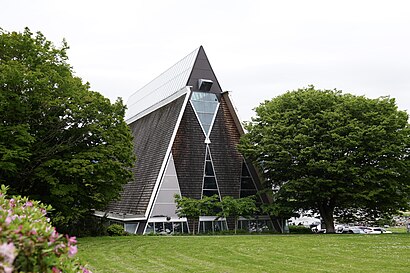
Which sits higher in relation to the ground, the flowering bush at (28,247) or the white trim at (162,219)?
the white trim at (162,219)

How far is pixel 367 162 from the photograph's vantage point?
29250mm

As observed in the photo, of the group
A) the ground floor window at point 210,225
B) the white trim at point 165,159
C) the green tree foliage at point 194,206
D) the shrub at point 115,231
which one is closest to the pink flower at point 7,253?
the shrub at point 115,231

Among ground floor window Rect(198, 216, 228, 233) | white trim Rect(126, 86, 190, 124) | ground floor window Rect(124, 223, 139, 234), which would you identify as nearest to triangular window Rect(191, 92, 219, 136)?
white trim Rect(126, 86, 190, 124)

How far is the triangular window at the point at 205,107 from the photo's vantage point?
32688 millimetres

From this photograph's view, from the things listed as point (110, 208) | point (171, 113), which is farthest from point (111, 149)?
point (110, 208)

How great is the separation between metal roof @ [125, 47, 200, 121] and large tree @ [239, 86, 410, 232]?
782cm

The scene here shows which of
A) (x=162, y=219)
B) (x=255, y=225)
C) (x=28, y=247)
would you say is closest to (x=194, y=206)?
(x=162, y=219)

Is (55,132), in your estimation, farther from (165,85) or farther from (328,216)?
(328,216)

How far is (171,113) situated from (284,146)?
9353mm

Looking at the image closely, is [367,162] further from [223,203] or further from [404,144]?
[223,203]

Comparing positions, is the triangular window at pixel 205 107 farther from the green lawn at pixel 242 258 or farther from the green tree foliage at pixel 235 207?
the green lawn at pixel 242 258

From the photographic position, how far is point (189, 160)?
101ft

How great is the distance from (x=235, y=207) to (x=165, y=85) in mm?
16827

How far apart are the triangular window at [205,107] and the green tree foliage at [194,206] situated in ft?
19.6
